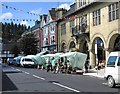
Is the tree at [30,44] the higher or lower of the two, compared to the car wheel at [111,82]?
higher

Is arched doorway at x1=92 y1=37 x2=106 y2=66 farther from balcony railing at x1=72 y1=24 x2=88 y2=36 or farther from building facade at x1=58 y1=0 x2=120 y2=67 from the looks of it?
balcony railing at x1=72 y1=24 x2=88 y2=36

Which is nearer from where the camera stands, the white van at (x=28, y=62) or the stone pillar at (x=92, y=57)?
the stone pillar at (x=92, y=57)

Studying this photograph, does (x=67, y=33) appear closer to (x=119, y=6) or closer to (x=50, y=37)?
(x=50, y=37)

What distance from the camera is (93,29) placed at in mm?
42438

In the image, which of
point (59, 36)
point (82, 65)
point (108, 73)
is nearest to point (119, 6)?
point (82, 65)

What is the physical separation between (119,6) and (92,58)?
10285mm

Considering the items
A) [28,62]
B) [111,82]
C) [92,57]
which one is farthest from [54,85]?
[28,62]

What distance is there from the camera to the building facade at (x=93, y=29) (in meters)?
37.3

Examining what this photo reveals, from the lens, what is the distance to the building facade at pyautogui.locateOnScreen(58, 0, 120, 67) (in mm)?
37312

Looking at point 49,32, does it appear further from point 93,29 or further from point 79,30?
point 93,29

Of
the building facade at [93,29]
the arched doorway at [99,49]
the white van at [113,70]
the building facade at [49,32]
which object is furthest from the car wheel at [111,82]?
the building facade at [49,32]

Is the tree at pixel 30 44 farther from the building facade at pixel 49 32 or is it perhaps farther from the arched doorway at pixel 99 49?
the arched doorway at pixel 99 49

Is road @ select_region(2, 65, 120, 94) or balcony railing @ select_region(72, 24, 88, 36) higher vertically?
balcony railing @ select_region(72, 24, 88, 36)

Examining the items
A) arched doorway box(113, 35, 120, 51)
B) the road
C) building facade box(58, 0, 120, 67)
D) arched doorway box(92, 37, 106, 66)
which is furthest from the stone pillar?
the road
